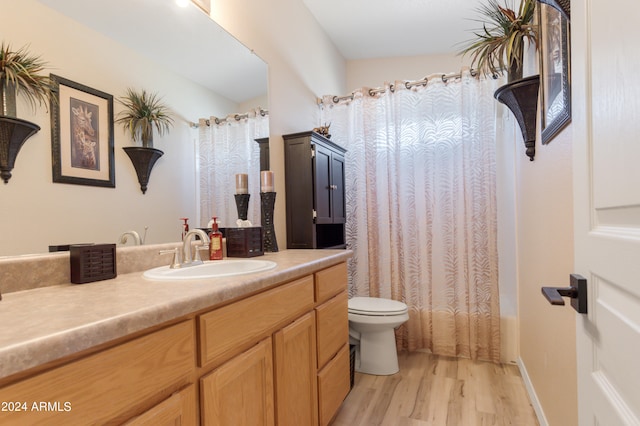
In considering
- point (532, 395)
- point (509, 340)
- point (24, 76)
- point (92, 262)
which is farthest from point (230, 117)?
point (509, 340)

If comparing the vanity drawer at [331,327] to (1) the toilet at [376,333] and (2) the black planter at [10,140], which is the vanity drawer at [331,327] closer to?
(1) the toilet at [376,333]

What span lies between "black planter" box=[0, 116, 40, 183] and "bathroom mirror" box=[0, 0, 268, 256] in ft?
0.05

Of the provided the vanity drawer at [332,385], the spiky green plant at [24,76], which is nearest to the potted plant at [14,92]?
the spiky green plant at [24,76]

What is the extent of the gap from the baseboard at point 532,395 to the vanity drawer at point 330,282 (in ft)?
3.72

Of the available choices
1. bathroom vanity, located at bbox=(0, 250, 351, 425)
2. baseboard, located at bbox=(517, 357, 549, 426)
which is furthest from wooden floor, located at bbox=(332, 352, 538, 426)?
bathroom vanity, located at bbox=(0, 250, 351, 425)

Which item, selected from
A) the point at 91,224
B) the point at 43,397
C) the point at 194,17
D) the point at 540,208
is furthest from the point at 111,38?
the point at 540,208

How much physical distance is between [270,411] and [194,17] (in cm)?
172

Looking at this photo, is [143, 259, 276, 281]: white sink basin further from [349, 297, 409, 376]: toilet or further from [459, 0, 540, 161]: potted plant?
[459, 0, 540, 161]: potted plant

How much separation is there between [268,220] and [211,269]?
1.85ft

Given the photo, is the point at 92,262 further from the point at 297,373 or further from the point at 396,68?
the point at 396,68

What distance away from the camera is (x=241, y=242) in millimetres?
1643

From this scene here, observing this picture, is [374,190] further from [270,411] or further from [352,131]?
[270,411]

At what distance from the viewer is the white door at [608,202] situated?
18.6 inches

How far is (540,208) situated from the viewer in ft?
5.36
